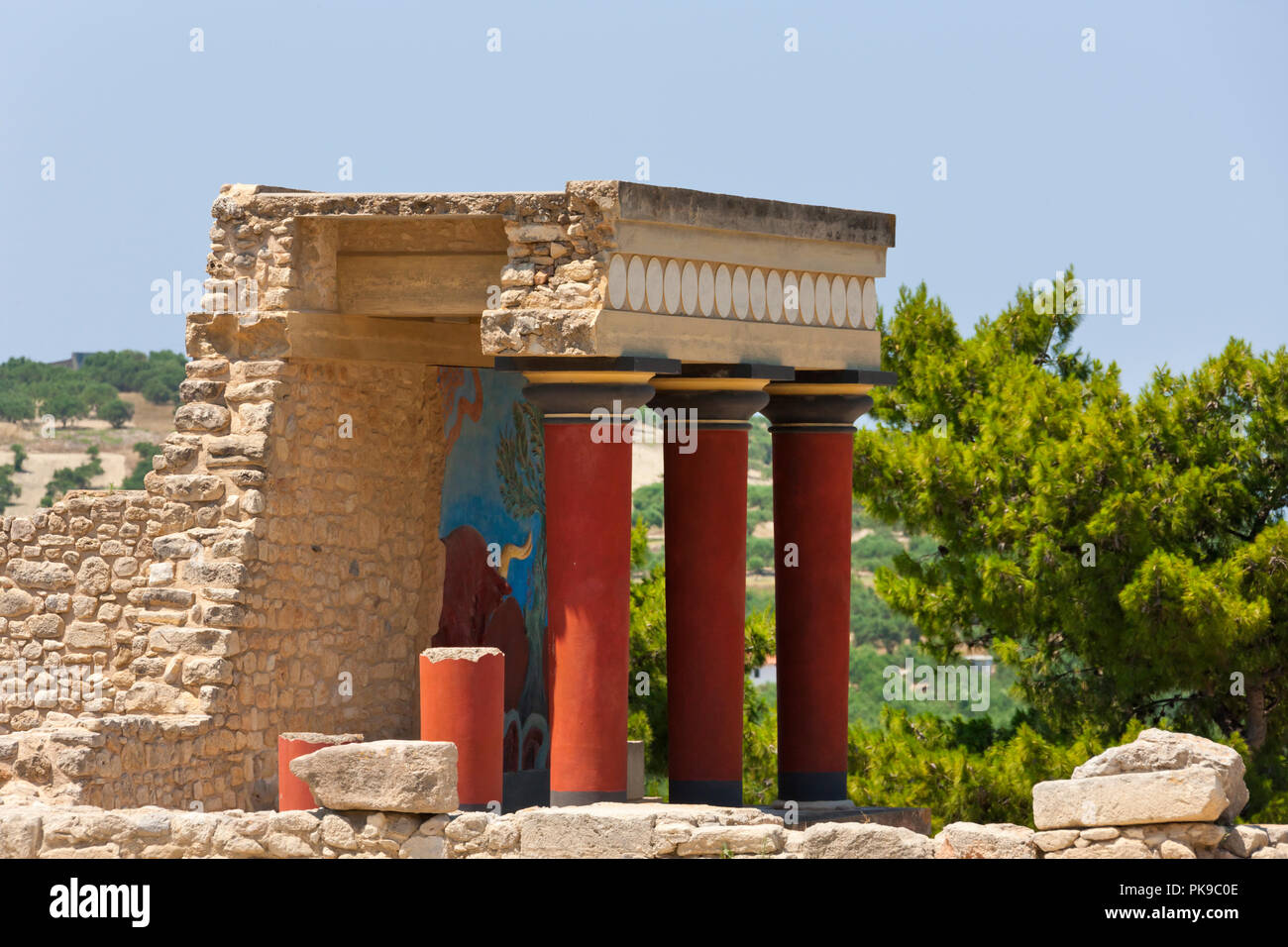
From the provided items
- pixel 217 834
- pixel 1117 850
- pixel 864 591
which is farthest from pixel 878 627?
pixel 1117 850

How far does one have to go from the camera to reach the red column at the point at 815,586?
642 inches

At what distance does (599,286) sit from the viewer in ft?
44.7

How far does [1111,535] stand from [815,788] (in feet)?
22.3

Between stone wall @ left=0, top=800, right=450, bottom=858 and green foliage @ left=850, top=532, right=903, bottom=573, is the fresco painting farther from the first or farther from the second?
green foliage @ left=850, top=532, right=903, bottom=573

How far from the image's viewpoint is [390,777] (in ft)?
34.9

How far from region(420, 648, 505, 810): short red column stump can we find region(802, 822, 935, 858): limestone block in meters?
2.87

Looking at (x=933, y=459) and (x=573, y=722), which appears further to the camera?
(x=933, y=459)

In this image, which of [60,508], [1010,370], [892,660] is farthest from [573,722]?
[892,660]

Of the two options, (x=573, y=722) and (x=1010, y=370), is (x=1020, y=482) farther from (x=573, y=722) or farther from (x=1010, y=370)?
(x=573, y=722)

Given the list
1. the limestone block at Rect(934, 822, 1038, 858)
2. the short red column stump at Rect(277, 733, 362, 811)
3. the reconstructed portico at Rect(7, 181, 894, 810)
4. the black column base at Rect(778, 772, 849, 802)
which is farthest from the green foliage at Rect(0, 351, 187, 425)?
the limestone block at Rect(934, 822, 1038, 858)

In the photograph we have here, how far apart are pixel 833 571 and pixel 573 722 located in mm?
3223

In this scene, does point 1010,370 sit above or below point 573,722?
above

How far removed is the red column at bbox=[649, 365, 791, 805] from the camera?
15.6m

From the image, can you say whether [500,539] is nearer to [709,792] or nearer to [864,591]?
[709,792]
